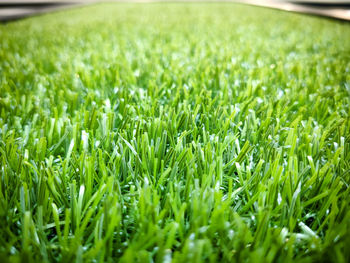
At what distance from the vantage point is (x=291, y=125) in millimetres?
1214

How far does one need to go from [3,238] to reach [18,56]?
7.86 feet

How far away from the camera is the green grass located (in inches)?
26.9

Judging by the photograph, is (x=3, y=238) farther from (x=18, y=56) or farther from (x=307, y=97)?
(x=18, y=56)

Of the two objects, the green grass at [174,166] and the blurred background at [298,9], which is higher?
the blurred background at [298,9]

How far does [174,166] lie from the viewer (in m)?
0.90

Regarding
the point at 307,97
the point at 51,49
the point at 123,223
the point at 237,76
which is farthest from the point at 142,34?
the point at 123,223

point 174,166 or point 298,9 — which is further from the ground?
point 298,9

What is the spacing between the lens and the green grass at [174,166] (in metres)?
0.68

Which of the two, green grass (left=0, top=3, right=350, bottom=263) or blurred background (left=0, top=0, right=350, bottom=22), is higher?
blurred background (left=0, top=0, right=350, bottom=22)

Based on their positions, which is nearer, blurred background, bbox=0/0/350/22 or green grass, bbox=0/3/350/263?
green grass, bbox=0/3/350/263

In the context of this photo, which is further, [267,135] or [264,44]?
[264,44]

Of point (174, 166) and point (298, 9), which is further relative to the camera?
point (298, 9)

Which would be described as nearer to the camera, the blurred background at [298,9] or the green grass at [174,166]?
the green grass at [174,166]

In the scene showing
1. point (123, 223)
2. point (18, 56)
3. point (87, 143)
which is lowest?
point (123, 223)
